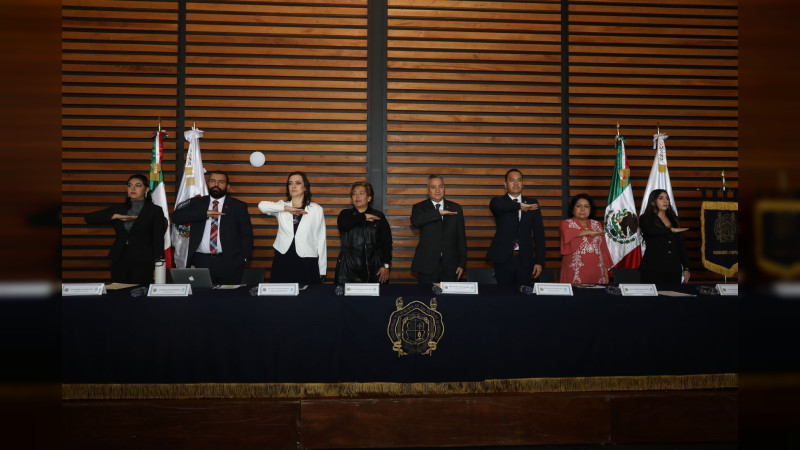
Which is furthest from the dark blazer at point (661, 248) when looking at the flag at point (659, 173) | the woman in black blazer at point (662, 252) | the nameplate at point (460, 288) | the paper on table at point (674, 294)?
the nameplate at point (460, 288)

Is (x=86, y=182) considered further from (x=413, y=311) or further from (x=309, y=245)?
(x=413, y=311)

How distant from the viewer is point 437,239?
14.1ft

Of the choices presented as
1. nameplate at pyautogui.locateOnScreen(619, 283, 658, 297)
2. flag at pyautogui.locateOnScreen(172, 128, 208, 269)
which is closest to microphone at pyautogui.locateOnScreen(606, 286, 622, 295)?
nameplate at pyautogui.locateOnScreen(619, 283, 658, 297)

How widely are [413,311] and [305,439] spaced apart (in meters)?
0.89

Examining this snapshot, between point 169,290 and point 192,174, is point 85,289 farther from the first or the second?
point 192,174

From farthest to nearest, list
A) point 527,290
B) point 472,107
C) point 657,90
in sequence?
point 657,90, point 472,107, point 527,290

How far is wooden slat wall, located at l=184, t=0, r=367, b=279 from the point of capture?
5.13 meters

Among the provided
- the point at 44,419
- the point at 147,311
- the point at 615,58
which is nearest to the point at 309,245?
the point at 147,311

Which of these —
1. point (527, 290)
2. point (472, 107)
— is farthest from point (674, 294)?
point (472, 107)

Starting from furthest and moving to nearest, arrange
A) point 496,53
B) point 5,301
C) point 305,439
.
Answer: point 496,53 → point 305,439 → point 5,301

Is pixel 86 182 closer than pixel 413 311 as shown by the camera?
No

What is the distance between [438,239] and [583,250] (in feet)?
4.28

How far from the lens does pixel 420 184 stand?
524cm

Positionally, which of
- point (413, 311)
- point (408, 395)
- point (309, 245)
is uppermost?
point (309, 245)
